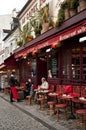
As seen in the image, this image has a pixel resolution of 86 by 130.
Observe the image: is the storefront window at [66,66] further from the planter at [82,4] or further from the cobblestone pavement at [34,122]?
the planter at [82,4]

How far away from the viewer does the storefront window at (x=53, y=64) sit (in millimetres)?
20109

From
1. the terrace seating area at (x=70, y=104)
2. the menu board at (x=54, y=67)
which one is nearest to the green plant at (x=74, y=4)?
Answer: the terrace seating area at (x=70, y=104)

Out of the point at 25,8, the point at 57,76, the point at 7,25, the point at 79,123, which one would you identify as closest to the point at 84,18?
the point at 79,123

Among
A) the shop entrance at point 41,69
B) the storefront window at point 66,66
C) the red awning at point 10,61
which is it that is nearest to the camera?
the storefront window at point 66,66

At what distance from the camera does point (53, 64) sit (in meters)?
20.7

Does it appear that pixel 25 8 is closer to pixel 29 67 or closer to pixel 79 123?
pixel 29 67

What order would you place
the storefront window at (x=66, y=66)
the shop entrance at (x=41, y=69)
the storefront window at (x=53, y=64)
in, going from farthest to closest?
the shop entrance at (x=41, y=69), the storefront window at (x=53, y=64), the storefront window at (x=66, y=66)

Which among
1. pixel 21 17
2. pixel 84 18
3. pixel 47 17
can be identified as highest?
pixel 21 17

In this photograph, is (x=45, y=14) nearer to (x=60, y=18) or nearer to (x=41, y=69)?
(x=41, y=69)

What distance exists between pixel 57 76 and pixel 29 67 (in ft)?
29.9

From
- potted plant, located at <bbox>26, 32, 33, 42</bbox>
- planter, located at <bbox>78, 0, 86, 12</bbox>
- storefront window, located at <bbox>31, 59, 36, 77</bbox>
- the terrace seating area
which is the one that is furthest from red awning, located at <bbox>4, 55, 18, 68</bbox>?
planter, located at <bbox>78, 0, 86, 12</bbox>

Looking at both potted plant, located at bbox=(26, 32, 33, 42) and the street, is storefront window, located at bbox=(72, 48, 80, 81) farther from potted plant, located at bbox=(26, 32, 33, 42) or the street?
potted plant, located at bbox=(26, 32, 33, 42)

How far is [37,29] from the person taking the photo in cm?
2345

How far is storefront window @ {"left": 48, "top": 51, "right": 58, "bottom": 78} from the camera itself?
20109 millimetres
